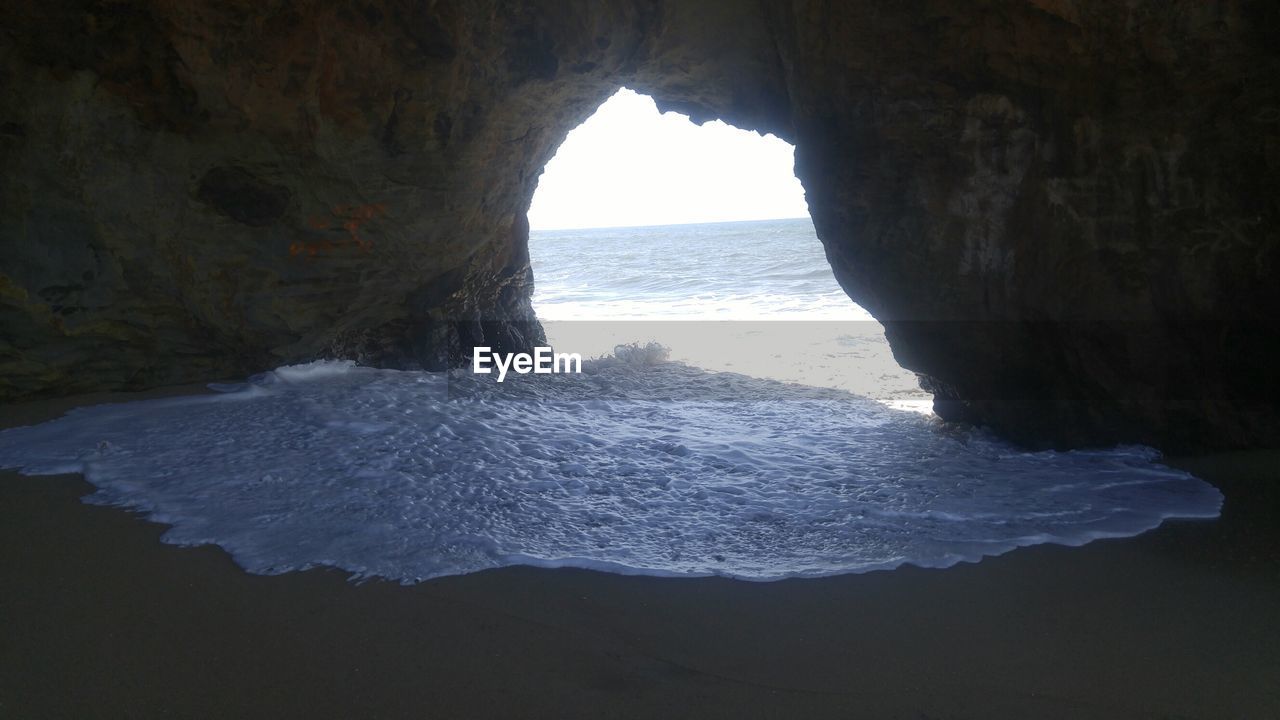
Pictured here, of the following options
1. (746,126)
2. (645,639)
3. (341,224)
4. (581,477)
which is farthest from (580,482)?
(746,126)

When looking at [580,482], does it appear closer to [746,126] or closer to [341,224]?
[341,224]

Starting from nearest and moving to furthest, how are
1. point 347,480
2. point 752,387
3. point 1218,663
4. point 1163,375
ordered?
point 1218,663, point 347,480, point 1163,375, point 752,387

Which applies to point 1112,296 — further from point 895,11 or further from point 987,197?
point 895,11

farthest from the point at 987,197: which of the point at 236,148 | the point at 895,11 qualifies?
the point at 236,148

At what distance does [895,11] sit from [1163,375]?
7.29 feet

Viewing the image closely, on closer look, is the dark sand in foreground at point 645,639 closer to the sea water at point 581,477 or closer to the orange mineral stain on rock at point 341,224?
the sea water at point 581,477

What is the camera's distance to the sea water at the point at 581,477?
9.81 ft

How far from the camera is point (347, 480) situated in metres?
3.70

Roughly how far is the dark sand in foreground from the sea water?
170 millimetres

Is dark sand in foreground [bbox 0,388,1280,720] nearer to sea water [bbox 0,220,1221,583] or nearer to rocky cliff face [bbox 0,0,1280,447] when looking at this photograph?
sea water [bbox 0,220,1221,583]

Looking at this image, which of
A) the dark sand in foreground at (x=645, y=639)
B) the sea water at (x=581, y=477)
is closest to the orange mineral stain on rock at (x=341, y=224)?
the sea water at (x=581, y=477)

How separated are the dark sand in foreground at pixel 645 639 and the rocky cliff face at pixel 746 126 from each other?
1.51m

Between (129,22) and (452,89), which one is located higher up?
(129,22)

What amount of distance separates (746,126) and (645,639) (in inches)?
176
